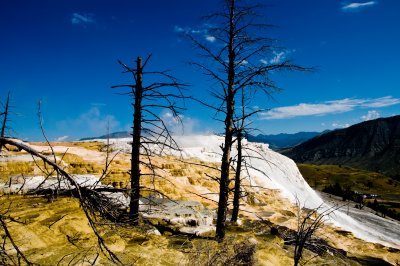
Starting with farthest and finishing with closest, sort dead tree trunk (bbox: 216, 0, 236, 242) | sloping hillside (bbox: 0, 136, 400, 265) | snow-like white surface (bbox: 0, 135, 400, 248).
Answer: snow-like white surface (bbox: 0, 135, 400, 248) → dead tree trunk (bbox: 216, 0, 236, 242) → sloping hillside (bbox: 0, 136, 400, 265)

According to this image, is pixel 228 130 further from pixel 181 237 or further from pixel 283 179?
pixel 283 179

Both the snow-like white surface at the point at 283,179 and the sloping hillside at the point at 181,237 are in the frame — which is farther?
the snow-like white surface at the point at 283,179

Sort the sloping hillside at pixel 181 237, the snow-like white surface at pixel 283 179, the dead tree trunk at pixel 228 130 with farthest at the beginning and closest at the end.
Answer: the snow-like white surface at pixel 283 179
the dead tree trunk at pixel 228 130
the sloping hillside at pixel 181 237

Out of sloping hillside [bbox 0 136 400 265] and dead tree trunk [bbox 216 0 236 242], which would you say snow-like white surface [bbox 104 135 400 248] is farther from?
dead tree trunk [bbox 216 0 236 242]

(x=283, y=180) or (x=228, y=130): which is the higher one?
(x=228, y=130)

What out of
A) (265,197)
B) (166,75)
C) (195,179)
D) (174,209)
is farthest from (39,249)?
(265,197)

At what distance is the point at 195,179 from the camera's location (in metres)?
33.3

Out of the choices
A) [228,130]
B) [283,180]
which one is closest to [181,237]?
[228,130]

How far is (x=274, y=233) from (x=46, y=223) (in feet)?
38.3

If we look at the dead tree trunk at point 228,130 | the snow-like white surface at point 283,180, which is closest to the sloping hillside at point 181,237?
the snow-like white surface at point 283,180

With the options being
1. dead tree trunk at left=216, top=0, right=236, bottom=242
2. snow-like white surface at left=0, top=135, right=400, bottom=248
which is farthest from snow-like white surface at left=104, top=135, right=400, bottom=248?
dead tree trunk at left=216, top=0, right=236, bottom=242

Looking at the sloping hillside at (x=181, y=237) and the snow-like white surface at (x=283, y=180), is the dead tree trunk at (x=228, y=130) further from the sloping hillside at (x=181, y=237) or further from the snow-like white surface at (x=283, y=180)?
the snow-like white surface at (x=283, y=180)

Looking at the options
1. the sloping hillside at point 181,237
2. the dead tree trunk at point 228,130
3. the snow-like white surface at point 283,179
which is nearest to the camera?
the sloping hillside at point 181,237

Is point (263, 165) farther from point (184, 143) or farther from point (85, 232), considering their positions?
point (85, 232)
